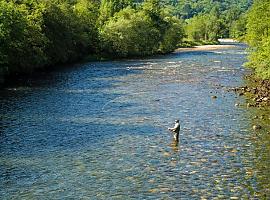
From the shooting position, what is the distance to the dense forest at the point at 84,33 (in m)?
66.9

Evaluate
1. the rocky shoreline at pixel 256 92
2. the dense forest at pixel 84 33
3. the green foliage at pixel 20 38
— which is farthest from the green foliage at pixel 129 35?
the rocky shoreline at pixel 256 92

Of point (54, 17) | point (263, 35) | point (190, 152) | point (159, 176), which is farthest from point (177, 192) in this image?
point (54, 17)

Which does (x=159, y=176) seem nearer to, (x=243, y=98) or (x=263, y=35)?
(x=243, y=98)

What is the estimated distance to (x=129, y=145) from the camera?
33.5 m

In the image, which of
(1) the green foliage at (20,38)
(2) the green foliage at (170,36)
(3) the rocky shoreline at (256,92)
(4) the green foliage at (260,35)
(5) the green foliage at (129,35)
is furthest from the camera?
(2) the green foliage at (170,36)

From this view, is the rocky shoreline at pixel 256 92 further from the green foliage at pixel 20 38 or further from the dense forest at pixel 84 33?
the green foliage at pixel 20 38

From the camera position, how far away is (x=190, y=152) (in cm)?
3183

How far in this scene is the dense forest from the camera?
66.9 meters

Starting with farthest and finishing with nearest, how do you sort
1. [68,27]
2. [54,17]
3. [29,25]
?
Answer: 1. [68,27]
2. [54,17]
3. [29,25]

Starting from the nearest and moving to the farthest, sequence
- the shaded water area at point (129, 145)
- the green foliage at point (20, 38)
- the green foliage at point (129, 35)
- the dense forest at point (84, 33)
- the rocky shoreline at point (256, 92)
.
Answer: the shaded water area at point (129, 145), the rocky shoreline at point (256, 92), the green foliage at point (20, 38), the dense forest at point (84, 33), the green foliage at point (129, 35)

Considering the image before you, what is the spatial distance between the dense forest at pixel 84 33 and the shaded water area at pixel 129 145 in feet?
33.0

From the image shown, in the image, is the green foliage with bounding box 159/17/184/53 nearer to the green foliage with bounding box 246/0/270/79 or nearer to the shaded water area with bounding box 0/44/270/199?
the green foliage with bounding box 246/0/270/79

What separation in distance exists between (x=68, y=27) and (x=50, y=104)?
5294 centimetres

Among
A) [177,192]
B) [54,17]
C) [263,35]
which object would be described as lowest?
[177,192]
